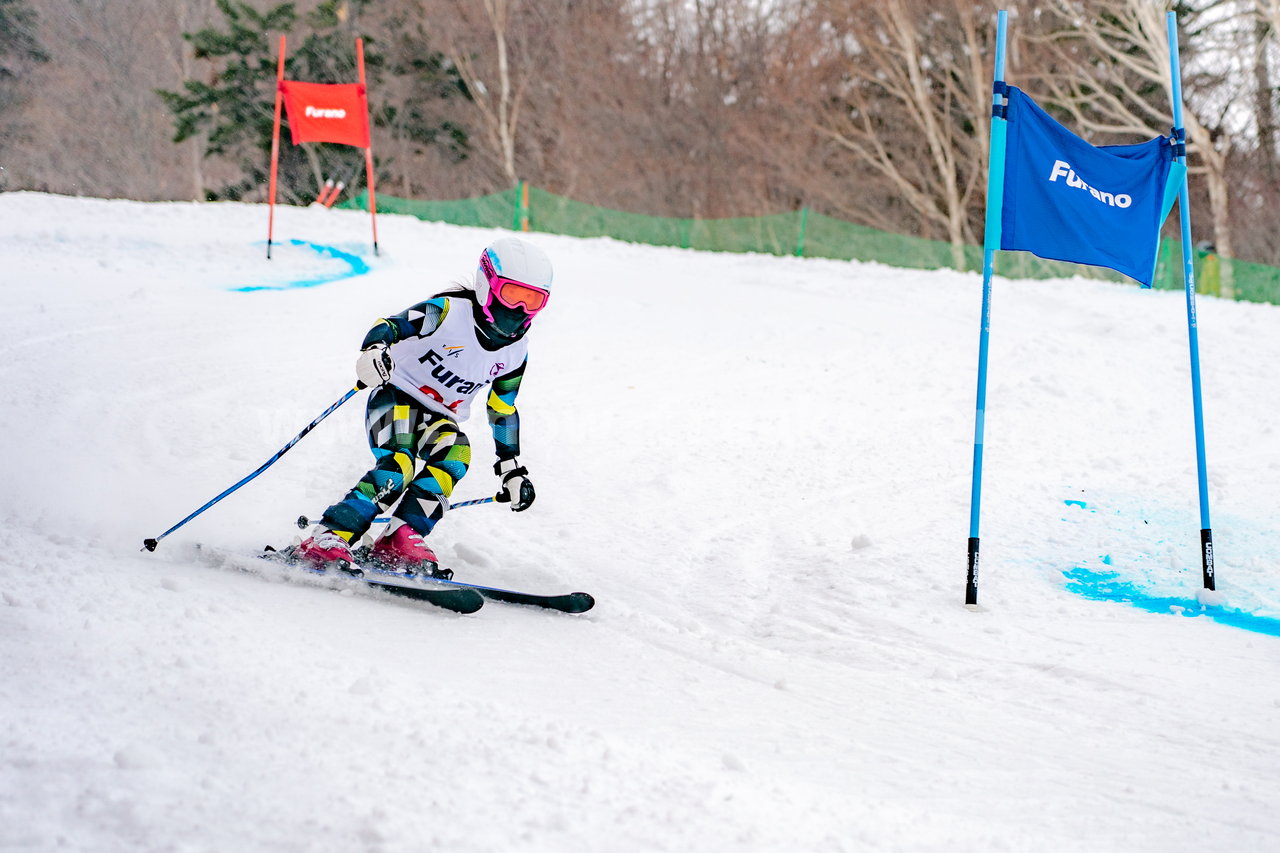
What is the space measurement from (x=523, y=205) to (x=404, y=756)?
1859 centimetres

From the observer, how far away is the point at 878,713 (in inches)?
134

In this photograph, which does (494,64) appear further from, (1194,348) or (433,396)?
(1194,348)

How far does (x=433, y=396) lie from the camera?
470cm

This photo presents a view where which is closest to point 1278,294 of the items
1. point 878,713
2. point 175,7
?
point 878,713

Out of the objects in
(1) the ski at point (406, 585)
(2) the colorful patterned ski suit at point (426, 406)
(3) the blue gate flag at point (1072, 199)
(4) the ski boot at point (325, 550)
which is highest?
(3) the blue gate flag at point (1072, 199)

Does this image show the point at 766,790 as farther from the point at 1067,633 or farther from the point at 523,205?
the point at 523,205

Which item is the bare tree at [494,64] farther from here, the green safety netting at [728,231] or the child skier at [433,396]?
the child skier at [433,396]

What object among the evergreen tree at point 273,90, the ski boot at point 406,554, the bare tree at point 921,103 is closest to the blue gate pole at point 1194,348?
the ski boot at point 406,554

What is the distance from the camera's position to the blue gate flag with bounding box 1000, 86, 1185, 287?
4992 millimetres

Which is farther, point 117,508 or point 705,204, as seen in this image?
point 705,204

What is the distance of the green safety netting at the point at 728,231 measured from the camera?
61.9 ft

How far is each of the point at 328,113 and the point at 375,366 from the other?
35.0ft

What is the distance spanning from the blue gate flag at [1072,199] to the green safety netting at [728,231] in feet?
42.4

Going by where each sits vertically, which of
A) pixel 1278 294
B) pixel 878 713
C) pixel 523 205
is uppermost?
pixel 523 205
